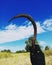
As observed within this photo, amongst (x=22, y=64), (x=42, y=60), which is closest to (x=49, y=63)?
(x=22, y=64)

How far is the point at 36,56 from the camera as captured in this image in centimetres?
1441

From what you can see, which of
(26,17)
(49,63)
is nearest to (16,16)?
(26,17)

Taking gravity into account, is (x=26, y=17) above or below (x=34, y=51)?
above

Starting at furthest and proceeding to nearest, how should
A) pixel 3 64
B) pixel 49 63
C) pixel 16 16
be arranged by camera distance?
pixel 3 64
pixel 49 63
pixel 16 16

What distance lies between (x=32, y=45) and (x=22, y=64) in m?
12.4

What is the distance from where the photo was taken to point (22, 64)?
26438 mm

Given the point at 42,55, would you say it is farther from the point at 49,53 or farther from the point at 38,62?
the point at 49,53

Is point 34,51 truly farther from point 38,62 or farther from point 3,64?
point 3,64

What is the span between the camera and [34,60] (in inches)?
571

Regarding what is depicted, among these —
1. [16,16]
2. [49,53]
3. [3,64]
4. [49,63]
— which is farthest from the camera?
[49,53]

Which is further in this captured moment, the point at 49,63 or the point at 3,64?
the point at 3,64

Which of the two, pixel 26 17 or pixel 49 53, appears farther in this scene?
pixel 49 53

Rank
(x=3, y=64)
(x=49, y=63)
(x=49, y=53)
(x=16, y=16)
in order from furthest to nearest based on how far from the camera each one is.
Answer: (x=49, y=53) < (x=3, y=64) < (x=49, y=63) < (x=16, y=16)

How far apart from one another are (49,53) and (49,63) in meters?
12.6
